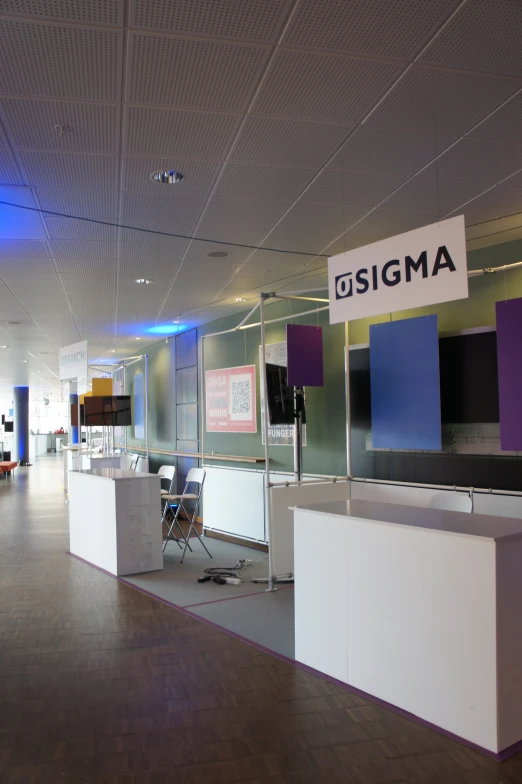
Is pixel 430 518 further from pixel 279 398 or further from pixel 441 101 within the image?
pixel 279 398

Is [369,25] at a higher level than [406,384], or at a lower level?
A: higher

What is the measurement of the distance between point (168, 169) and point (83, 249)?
2.01m

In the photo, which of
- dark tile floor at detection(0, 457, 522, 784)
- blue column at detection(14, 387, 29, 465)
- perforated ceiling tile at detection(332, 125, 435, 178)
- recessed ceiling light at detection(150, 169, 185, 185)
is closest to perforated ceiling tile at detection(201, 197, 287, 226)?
recessed ceiling light at detection(150, 169, 185, 185)

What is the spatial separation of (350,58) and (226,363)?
6787 millimetres

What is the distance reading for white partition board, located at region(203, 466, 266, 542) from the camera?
7.79 meters

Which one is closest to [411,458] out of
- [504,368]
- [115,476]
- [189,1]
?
[504,368]

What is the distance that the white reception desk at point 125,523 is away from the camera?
252 inches

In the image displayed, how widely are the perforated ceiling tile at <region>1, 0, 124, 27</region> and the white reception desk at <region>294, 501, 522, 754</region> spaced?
2.76 meters

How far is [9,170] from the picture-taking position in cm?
388

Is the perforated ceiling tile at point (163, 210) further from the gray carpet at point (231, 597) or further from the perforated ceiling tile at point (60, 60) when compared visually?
the gray carpet at point (231, 597)

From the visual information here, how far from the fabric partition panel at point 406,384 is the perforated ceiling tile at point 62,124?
311 cm

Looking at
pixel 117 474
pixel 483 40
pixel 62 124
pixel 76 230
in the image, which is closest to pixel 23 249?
pixel 76 230

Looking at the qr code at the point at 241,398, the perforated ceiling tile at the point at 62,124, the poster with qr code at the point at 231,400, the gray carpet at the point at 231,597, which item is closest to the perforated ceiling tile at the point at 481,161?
the perforated ceiling tile at the point at 62,124

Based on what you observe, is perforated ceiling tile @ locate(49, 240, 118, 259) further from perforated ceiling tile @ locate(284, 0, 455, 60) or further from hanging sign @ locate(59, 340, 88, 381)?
perforated ceiling tile @ locate(284, 0, 455, 60)
